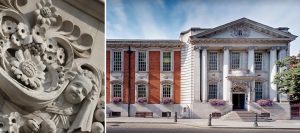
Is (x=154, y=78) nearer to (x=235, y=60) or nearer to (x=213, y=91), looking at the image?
(x=213, y=91)

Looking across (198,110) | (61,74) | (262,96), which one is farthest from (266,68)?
(61,74)

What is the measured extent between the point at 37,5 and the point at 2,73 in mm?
600

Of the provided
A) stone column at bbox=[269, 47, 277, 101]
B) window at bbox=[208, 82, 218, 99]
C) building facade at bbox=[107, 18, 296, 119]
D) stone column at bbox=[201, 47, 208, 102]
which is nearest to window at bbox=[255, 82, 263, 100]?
building facade at bbox=[107, 18, 296, 119]

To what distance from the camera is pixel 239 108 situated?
3.05 metres

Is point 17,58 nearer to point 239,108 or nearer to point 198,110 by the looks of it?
point 198,110

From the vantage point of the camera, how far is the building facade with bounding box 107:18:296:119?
2859 millimetres

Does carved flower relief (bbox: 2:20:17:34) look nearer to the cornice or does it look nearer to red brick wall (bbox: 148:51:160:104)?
the cornice

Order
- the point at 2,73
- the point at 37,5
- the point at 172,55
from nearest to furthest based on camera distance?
1. the point at 2,73
2. the point at 37,5
3. the point at 172,55

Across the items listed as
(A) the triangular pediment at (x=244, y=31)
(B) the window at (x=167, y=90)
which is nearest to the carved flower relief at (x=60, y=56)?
(B) the window at (x=167, y=90)

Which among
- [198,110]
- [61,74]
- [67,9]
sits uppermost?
[67,9]

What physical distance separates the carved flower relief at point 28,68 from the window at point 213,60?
5.83 feet

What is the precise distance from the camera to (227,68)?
10.1 feet

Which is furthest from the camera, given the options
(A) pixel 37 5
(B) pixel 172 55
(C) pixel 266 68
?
(B) pixel 172 55

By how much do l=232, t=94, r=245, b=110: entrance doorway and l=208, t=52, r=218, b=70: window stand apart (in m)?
0.39
